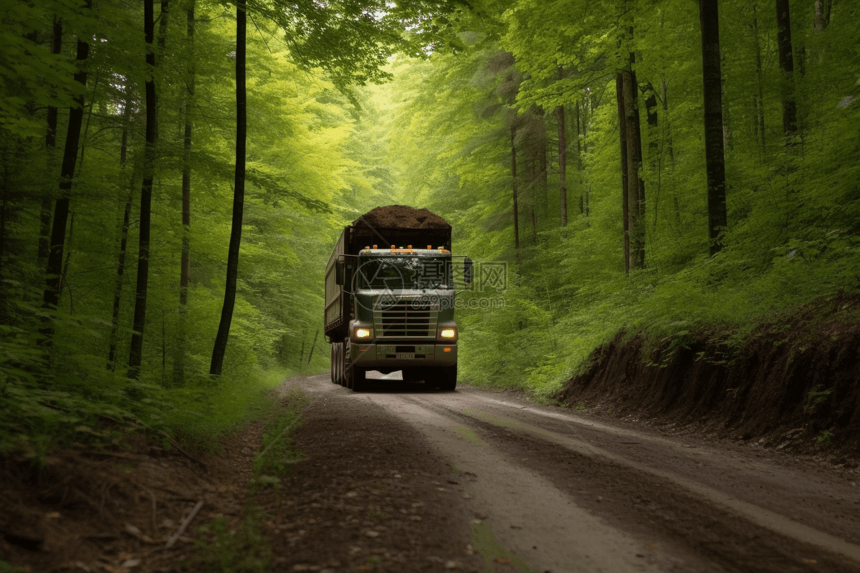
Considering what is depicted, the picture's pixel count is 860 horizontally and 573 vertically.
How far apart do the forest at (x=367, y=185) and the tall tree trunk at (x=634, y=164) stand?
7 centimetres

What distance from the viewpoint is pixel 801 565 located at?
311cm

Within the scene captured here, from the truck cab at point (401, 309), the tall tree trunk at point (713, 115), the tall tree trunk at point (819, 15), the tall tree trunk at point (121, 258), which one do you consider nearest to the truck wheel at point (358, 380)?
the truck cab at point (401, 309)

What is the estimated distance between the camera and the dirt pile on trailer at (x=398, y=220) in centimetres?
1416

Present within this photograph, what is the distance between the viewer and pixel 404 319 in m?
13.3

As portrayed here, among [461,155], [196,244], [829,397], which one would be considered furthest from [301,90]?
[829,397]

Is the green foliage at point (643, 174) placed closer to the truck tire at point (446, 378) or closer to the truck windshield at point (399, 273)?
the truck tire at point (446, 378)

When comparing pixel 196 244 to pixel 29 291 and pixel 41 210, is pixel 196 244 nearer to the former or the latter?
pixel 41 210

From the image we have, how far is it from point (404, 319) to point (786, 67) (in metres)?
11.3

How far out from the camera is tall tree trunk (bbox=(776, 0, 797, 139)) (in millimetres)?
12430

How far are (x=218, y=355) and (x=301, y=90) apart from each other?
9.17 meters

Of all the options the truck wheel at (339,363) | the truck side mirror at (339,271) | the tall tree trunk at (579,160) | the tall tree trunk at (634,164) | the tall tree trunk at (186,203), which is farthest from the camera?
the tall tree trunk at (579,160)

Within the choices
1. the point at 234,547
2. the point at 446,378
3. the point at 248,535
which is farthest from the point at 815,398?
the point at 446,378

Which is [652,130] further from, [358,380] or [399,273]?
[358,380]

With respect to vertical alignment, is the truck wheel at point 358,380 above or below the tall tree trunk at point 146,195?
below
